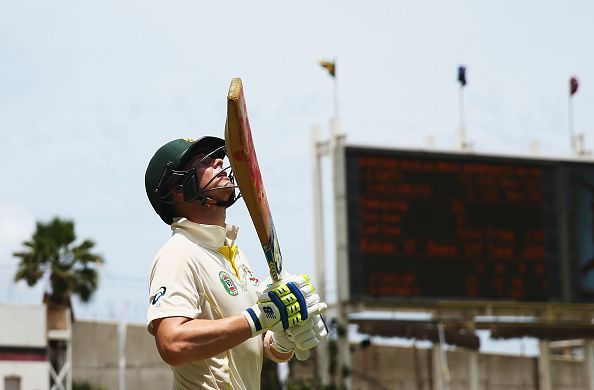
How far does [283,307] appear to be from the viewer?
19.0 ft

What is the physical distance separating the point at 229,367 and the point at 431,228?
26.4m

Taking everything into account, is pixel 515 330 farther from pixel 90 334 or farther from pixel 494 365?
pixel 90 334

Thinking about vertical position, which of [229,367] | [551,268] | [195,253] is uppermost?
[551,268]

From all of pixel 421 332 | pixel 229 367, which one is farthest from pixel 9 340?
pixel 229 367

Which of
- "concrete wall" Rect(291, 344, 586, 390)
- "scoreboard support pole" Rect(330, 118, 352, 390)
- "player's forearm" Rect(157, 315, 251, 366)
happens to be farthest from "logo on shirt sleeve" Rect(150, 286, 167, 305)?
"concrete wall" Rect(291, 344, 586, 390)

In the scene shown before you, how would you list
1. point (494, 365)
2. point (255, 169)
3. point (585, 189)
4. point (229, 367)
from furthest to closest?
point (494, 365) < point (585, 189) < point (229, 367) < point (255, 169)

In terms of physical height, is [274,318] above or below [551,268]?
below

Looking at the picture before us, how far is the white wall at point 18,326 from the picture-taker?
3478 centimetres

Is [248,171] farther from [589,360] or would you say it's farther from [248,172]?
[589,360]

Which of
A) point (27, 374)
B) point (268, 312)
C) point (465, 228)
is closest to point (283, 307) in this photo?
point (268, 312)

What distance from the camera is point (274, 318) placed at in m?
5.79

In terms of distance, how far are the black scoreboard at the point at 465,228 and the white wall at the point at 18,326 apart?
8.11 metres

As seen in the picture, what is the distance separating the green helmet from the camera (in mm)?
6277

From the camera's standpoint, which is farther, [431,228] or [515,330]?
[515,330]
